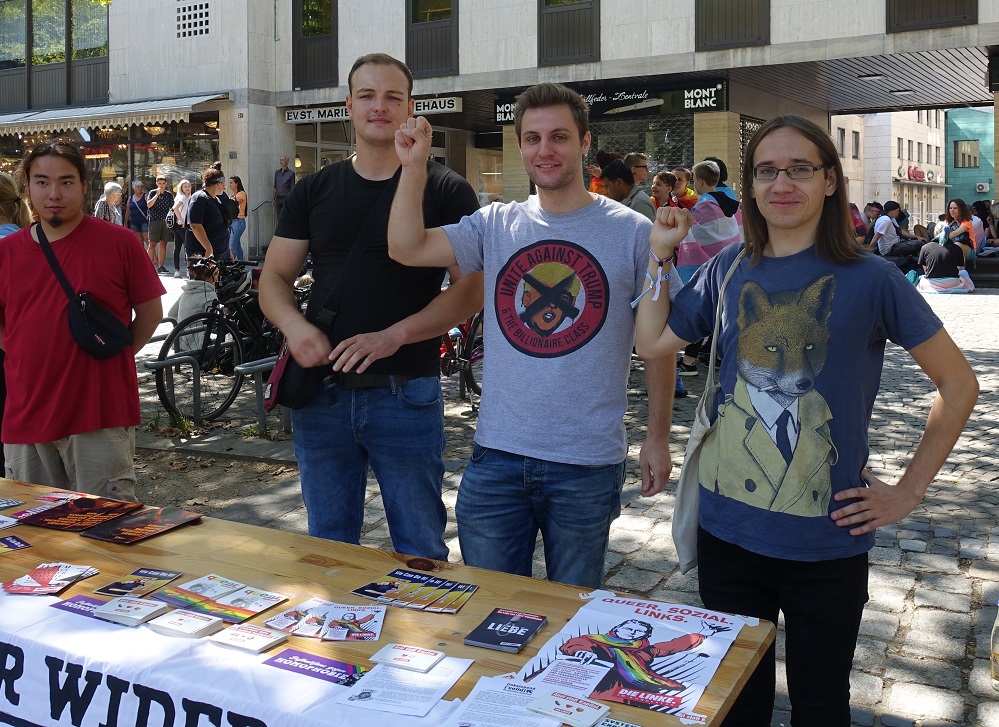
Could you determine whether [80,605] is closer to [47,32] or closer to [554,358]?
[554,358]

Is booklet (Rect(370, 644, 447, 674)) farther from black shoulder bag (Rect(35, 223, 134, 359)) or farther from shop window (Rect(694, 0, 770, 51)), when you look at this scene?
shop window (Rect(694, 0, 770, 51))

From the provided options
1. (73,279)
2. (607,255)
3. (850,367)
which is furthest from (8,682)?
(73,279)

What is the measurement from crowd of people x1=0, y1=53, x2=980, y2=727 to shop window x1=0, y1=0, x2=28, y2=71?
27813 mm

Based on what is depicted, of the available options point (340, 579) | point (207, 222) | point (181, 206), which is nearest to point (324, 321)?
point (340, 579)

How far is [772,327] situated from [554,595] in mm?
809

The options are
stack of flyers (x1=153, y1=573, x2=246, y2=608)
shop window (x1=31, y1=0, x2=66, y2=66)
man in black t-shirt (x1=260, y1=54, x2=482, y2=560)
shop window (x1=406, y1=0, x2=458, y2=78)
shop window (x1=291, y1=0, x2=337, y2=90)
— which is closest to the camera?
stack of flyers (x1=153, y1=573, x2=246, y2=608)

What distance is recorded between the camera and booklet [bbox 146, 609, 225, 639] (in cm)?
209

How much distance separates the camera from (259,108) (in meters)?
24.5

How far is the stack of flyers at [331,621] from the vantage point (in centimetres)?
209

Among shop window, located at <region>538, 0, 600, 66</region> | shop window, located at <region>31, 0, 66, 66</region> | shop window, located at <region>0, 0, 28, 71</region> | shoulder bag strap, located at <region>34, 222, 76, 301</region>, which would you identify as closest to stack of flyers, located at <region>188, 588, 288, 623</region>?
shoulder bag strap, located at <region>34, 222, 76, 301</region>

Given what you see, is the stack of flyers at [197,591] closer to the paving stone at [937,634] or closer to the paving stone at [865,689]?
the paving stone at [865,689]

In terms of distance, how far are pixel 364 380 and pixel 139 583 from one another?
1.09m

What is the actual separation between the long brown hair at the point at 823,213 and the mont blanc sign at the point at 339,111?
21.1 m

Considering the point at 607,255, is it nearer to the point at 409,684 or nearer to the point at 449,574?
the point at 449,574
